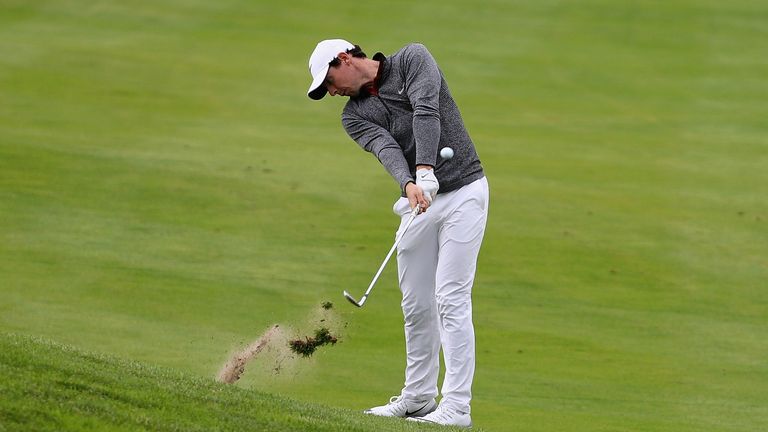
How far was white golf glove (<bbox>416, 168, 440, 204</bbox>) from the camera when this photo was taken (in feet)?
22.9

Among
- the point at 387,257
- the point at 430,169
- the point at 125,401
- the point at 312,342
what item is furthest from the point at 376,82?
the point at 125,401

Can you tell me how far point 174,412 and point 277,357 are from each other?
222cm

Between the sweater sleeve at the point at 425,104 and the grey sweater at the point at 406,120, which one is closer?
the sweater sleeve at the point at 425,104

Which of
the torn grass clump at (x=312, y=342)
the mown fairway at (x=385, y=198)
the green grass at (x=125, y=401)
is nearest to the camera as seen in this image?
the green grass at (x=125, y=401)

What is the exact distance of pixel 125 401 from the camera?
599 centimetres

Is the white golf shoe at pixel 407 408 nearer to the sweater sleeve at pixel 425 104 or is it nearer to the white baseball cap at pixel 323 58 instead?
the sweater sleeve at pixel 425 104

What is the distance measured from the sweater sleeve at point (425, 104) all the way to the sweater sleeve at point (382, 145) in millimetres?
134

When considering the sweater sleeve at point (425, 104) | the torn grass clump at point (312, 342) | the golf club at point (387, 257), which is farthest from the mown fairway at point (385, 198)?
the sweater sleeve at point (425, 104)

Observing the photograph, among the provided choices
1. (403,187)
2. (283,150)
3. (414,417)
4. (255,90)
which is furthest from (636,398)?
(255,90)

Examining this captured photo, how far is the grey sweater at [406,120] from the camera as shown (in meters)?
7.20

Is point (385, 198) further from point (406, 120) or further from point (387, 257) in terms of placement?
point (387, 257)

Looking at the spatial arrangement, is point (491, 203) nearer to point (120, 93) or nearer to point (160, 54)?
point (120, 93)

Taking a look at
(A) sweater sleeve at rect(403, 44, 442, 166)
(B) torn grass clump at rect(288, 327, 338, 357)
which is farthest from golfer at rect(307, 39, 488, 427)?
(B) torn grass clump at rect(288, 327, 338, 357)

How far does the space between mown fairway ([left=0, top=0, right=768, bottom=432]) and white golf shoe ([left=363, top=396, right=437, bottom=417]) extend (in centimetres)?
61
